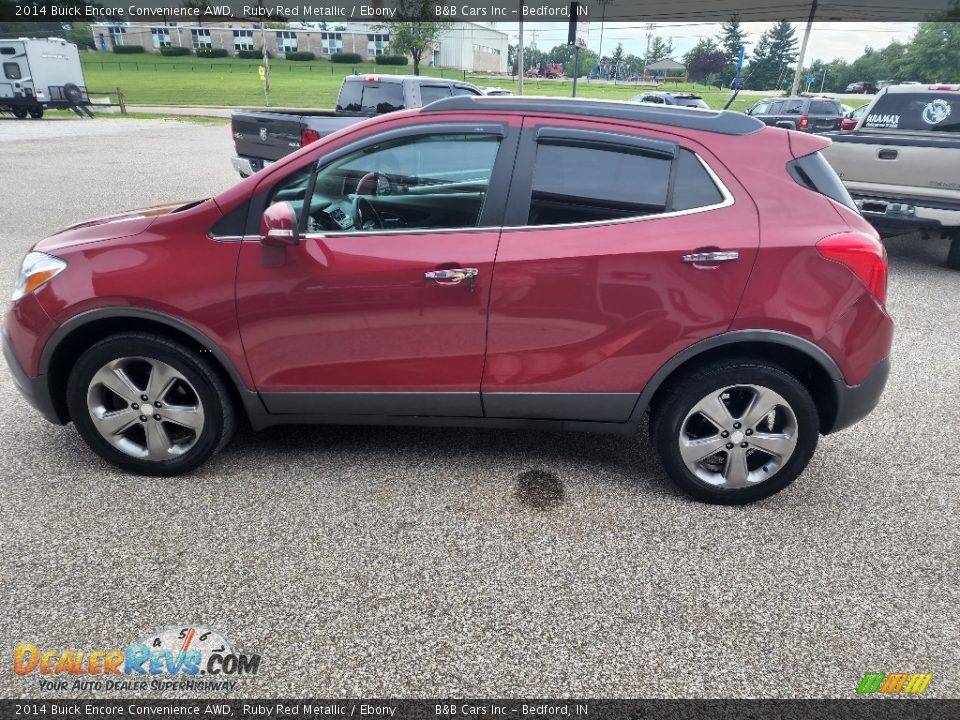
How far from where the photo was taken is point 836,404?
10.0ft

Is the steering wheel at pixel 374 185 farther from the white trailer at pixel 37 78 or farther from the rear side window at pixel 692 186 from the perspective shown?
the white trailer at pixel 37 78

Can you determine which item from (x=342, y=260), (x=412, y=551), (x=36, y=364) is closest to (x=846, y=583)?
(x=412, y=551)

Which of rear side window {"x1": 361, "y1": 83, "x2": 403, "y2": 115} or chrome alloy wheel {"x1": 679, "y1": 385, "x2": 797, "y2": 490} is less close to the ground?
rear side window {"x1": 361, "y1": 83, "x2": 403, "y2": 115}

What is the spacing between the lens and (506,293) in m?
2.94

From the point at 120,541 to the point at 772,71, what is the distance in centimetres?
11219

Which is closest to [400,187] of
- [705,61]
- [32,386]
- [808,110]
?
[32,386]

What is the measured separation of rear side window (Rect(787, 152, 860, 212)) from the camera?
2.96 m

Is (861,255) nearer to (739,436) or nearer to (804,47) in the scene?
(739,436)

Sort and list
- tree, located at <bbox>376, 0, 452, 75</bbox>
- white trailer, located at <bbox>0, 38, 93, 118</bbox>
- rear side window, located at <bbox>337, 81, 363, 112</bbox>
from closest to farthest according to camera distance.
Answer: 1. rear side window, located at <bbox>337, 81, 363, 112</bbox>
2. white trailer, located at <bbox>0, 38, 93, 118</bbox>
3. tree, located at <bbox>376, 0, 452, 75</bbox>

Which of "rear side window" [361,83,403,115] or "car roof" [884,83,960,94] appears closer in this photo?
"car roof" [884,83,960,94]

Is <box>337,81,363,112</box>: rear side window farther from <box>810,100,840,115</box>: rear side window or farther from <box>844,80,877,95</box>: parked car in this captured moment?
<box>844,80,877,95</box>: parked car

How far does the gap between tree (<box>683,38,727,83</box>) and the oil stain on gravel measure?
114 metres

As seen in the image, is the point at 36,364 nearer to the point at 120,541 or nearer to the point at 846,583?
the point at 120,541

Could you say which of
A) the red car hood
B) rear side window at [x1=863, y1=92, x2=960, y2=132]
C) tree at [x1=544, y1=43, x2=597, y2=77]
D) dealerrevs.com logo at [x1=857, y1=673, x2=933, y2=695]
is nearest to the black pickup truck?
the red car hood
